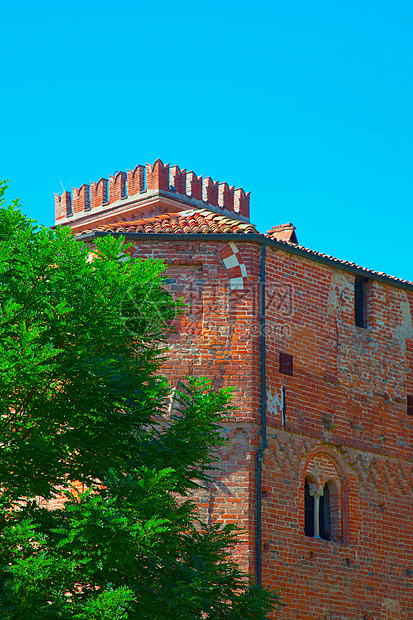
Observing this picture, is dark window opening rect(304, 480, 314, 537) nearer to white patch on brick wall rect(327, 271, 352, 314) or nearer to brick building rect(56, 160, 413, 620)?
brick building rect(56, 160, 413, 620)

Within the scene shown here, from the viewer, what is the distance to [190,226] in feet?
58.9

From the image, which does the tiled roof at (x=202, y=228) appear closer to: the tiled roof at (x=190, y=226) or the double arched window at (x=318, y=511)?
the tiled roof at (x=190, y=226)

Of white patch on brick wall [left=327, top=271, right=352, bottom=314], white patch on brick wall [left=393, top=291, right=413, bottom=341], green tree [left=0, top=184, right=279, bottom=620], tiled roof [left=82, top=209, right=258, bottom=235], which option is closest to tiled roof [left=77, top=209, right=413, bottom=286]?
tiled roof [left=82, top=209, right=258, bottom=235]

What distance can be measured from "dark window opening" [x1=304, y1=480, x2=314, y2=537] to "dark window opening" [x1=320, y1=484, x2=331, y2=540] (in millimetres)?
339

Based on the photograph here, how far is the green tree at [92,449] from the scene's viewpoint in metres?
10.9

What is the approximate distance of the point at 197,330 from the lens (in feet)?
56.7

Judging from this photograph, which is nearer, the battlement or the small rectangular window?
the small rectangular window

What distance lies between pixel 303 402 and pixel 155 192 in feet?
41.9

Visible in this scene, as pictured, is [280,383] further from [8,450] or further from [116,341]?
[8,450]

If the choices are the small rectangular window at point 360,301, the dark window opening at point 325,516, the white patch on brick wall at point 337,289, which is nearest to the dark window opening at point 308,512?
the dark window opening at point 325,516

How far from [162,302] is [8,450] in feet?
10.2

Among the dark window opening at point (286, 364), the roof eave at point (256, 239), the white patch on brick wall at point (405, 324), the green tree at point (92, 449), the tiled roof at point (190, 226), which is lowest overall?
the green tree at point (92, 449)

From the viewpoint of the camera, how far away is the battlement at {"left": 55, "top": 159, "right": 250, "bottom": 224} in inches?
1150

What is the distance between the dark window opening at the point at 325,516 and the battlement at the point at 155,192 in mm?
13271
